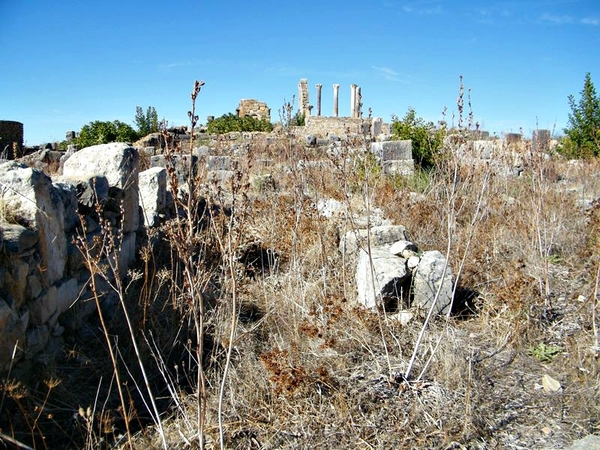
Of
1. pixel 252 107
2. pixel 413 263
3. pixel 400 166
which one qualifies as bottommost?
pixel 413 263

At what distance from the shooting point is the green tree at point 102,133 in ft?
48.6

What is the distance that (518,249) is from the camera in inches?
192

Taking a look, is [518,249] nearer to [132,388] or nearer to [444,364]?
[444,364]

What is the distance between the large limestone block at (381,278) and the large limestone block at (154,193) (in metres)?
2.40

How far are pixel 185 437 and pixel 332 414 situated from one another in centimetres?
80

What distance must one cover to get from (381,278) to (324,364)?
37.8 inches

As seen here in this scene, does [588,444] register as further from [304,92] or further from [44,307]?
[304,92]

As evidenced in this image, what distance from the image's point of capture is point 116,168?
4449 mm

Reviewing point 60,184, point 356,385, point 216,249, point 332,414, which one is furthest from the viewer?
point 216,249

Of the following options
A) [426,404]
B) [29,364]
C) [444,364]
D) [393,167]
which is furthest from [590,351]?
[393,167]

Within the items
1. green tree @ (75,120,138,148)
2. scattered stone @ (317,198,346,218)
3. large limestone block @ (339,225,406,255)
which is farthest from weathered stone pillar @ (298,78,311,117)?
large limestone block @ (339,225,406,255)

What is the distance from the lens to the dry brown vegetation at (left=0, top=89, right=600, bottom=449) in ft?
8.29

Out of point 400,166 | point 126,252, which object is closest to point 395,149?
point 400,166

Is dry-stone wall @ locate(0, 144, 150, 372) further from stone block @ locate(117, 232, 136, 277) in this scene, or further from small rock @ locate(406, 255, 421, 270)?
small rock @ locate(406, 255, 421, 270)
